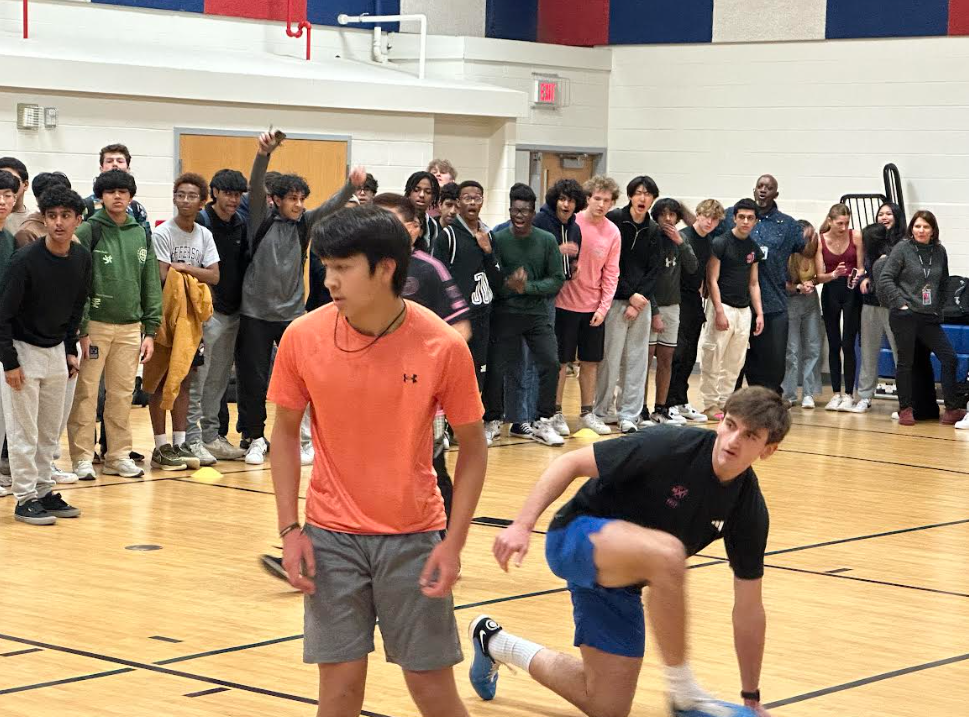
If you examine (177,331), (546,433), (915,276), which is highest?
(915,276)

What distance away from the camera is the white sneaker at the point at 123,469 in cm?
914

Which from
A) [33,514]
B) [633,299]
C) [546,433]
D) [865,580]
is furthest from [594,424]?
[33,514]

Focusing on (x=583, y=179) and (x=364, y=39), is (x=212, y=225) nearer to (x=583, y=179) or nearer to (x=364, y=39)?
(x=364, y=39)

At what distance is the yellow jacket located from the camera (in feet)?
30.4

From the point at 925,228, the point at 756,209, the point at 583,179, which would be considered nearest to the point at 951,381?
the point at 925,228

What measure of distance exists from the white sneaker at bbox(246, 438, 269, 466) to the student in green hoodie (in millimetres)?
877

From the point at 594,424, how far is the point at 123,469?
3.92m

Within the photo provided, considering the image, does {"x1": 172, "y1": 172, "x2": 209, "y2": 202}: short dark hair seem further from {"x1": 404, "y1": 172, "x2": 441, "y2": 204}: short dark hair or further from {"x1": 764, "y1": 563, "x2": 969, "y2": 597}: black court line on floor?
{"x1": 764, "y1": 563, "x2": 969, "y2": 597}: black court line on floor

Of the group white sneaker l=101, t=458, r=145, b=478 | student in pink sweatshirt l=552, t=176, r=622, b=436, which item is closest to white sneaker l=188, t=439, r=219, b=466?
white sneaker l=101, t=458, r=145, b=478

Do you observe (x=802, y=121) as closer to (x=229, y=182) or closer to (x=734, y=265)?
(x=734, y=265)

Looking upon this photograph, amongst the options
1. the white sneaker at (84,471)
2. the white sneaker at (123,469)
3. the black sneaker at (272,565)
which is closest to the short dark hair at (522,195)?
the white sneaker at (123,469)

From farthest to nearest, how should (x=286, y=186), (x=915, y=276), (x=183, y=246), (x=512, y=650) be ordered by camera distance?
(x=915, y=276)
(x=286, y=186)
(x=183, y=246)
(x=512, y=650)

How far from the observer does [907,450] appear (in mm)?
11555

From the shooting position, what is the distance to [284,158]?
1381 centimetres
